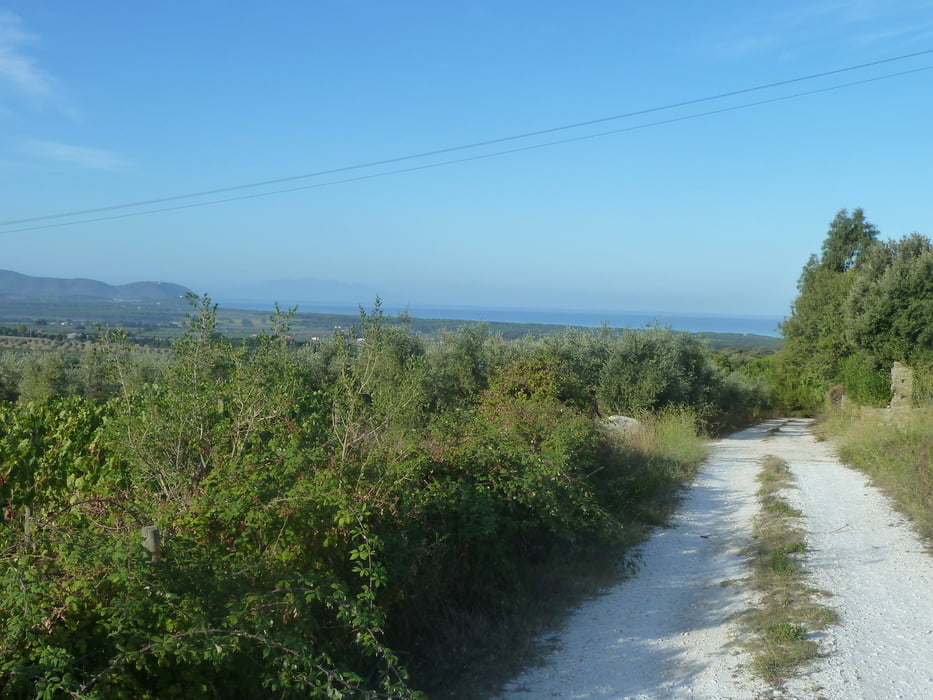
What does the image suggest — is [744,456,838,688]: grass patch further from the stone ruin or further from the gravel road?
the stone ruin

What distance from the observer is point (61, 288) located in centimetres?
9325

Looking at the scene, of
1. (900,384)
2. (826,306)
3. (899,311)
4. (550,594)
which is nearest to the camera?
(550,594)

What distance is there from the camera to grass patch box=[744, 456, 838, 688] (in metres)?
5.05

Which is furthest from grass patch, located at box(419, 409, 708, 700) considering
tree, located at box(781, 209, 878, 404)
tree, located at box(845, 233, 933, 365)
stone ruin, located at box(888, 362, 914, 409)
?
tree, located at box(781, 209, 878, 404)

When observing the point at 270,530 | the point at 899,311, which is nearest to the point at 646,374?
the point at 899,311

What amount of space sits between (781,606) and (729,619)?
47cm

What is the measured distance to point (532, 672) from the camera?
5.34m

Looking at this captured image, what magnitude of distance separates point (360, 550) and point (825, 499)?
8.58m

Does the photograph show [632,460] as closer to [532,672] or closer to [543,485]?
[543,485]

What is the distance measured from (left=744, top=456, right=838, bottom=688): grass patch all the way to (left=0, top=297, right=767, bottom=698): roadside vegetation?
1.58 m

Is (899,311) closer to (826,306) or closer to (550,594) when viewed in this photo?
(826,306)

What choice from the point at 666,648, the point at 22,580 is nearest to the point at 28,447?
the point at 22,580

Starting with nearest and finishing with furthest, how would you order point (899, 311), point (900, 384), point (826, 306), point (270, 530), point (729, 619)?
point (270, 530) → point (729, 619) → point (900, 384) → point (899, 311) → point (826, 306)

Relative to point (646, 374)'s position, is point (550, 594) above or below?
below
